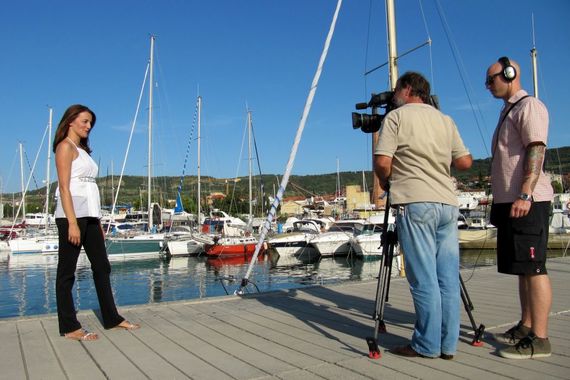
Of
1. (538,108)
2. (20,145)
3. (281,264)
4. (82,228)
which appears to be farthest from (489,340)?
(20,145)

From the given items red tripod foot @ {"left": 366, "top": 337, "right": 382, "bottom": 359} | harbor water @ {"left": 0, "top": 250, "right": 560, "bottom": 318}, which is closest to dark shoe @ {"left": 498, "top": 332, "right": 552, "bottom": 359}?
red tripod foot @ {"left": 366, "top": 337, "right": 382, "bottom": 359}

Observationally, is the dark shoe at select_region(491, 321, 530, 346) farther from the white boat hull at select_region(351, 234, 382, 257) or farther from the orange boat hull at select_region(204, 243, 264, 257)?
the orange boat hull at select_region(204, 243, 264, 257)

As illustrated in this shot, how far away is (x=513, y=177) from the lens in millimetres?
3373

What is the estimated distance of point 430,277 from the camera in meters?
3.07

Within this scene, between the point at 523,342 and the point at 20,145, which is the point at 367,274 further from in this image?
the point at 20,145

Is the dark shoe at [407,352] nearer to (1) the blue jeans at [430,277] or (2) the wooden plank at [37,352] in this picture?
(1) the blue jeans at [430,277]

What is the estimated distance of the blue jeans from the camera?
10.0 ft

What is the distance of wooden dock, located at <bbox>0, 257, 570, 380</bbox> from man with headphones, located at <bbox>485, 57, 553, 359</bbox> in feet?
0.68

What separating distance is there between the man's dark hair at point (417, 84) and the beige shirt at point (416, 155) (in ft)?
0.61

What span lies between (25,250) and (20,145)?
19208 millimetres

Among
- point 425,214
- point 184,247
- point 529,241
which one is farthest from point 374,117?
point 184,247

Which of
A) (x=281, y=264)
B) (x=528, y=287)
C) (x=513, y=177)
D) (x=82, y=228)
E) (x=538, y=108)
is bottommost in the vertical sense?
(x=281, y=264)

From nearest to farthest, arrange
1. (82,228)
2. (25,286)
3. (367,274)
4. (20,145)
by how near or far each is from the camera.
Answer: (82,228), (25,286), (367,274), (20,145)

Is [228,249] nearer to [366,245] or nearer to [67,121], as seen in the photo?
[366,245]
